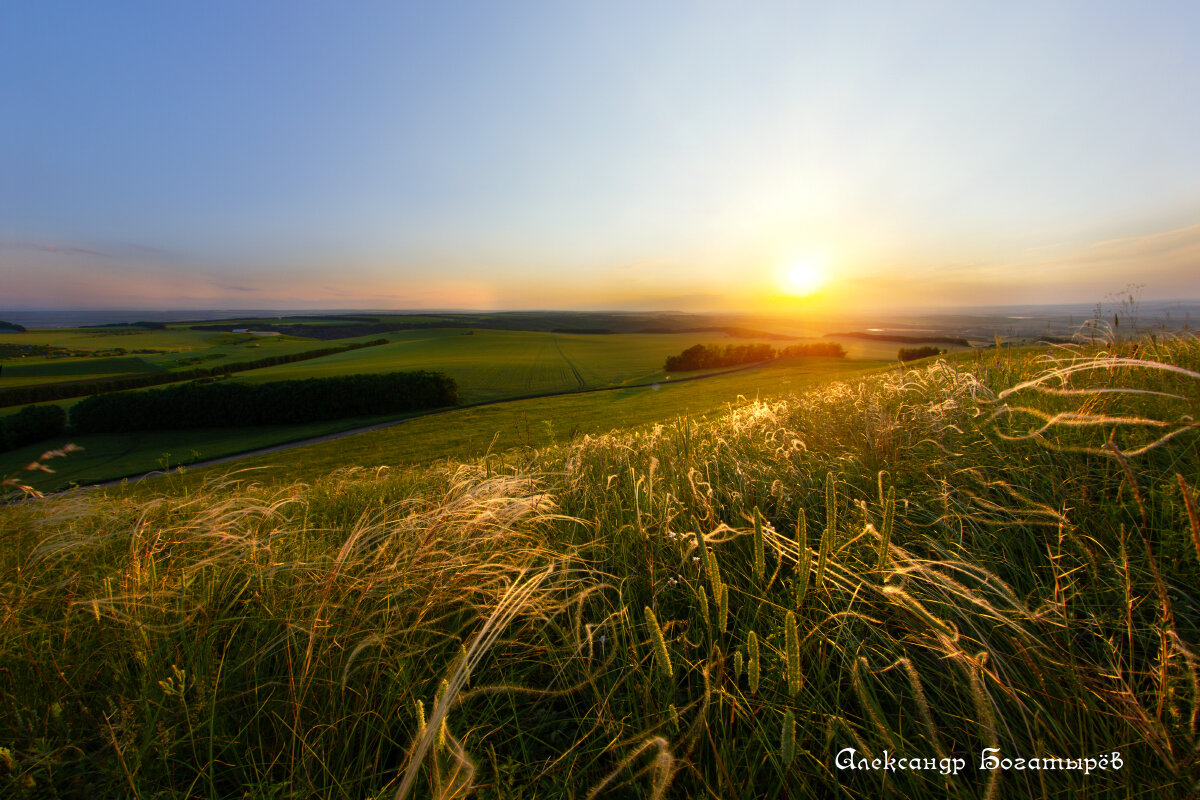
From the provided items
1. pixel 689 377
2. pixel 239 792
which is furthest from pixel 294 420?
pixel 239 792

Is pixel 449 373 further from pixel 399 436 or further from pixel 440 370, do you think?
pixel 399 436

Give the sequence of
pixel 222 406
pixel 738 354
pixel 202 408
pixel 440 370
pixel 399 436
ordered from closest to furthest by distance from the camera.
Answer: pixel 399 436, pixel 202 408, pixel 222 406, pixel 440 370, pixel 738 354

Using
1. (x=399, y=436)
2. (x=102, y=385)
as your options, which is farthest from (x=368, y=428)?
(x=102, y=385)

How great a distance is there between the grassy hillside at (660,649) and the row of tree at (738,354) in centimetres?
6612

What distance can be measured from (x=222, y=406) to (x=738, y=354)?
6731 cm

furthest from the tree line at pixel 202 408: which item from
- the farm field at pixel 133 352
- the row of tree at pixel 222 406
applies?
the farm field at pixel 133 352

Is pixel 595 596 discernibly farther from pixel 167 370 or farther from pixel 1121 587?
pixel 167 370

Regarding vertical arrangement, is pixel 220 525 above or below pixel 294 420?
above

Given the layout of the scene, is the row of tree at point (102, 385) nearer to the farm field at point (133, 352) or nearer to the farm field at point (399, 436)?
the farm field at point (133, 352)

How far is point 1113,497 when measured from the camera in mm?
2648

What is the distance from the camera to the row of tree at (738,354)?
69.1 metres

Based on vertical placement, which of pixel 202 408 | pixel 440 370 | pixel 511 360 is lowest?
pixel 202 408

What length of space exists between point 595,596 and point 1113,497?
3.06 metres

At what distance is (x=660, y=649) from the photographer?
1394 mm
